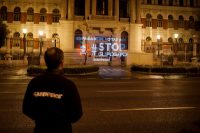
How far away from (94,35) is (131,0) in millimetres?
9214

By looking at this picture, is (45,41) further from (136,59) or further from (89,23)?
(136,59)

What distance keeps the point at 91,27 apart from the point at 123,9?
7.88 m

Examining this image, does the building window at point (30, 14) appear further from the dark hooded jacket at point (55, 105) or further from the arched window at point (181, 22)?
the dark hooded jacket at point (55, 105)

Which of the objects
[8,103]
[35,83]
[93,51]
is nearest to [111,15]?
[93,51]

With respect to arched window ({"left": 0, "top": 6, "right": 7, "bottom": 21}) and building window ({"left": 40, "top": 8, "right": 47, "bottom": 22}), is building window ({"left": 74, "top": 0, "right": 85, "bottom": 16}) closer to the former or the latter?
building window ({"left": 40, "top": 8, "right": 47, "bottom": 22})

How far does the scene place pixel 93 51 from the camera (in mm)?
48969

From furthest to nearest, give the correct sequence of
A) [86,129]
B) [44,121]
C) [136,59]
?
1. [136,59]
2. [86,129]
3. [44,121]

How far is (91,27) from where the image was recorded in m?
50.0

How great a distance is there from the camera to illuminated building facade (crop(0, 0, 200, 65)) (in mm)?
49562

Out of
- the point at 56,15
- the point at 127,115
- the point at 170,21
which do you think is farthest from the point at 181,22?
the point at 127,115

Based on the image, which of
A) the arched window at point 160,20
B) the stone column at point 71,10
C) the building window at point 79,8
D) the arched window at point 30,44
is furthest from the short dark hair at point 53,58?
the arched window at point 160,20

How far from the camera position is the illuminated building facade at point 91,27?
49.6 metres

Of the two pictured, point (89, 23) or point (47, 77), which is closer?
point (47, 77)

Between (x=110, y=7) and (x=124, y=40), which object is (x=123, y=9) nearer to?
(x=110, y=7)
